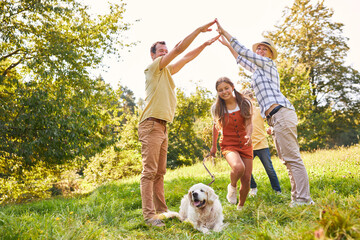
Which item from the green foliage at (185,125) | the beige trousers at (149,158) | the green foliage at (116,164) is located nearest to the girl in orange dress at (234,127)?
the beige trousers at (149,158)

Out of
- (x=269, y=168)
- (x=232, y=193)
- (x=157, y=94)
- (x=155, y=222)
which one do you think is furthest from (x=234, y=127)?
(x=155, y=222)

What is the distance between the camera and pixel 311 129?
17.5 metres

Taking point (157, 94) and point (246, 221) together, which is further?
point (157, 94)

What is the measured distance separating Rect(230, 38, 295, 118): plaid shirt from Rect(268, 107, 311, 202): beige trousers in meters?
0.17

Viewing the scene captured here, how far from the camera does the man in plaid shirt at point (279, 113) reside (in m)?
3.33

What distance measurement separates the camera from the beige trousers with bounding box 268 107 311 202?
10.8ft

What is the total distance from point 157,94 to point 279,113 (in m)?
1.69

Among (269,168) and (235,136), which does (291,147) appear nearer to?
(235,136)

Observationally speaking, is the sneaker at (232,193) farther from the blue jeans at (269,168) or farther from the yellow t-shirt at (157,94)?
the yellow t-shirt at (157,94)

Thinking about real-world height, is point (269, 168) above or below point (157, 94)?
below

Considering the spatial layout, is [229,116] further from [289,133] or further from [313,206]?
[313,206]

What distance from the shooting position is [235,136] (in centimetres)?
396

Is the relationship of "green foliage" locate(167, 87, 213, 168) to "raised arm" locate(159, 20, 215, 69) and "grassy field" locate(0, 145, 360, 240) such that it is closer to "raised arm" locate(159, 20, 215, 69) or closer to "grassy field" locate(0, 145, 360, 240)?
"grassy field" locate(0, 145, 360, 240)

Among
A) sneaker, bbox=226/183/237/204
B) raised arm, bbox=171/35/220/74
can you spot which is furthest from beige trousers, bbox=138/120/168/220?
sneaker, bbox=226/183/237/204
